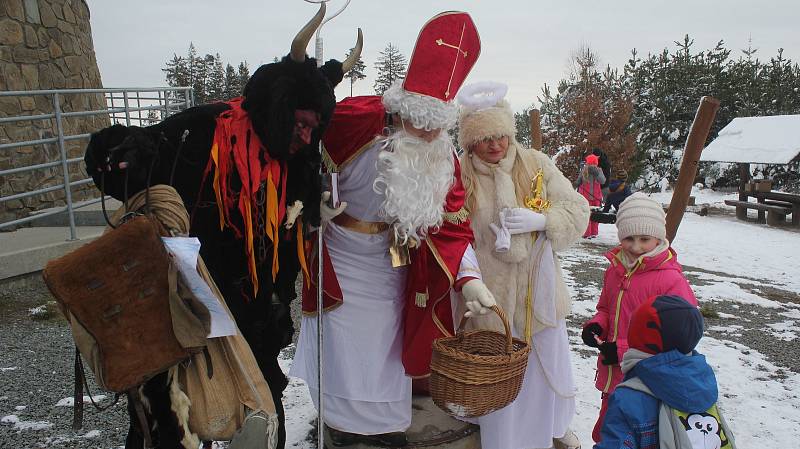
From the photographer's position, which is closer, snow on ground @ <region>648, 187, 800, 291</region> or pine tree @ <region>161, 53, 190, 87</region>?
snow on ground @ <region>648, 187, 800, 291</region>

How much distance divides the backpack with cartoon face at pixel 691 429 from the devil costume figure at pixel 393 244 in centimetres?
88

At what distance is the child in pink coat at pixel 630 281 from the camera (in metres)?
2.51

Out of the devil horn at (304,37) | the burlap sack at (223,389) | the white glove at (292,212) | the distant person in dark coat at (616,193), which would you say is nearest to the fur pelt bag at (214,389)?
the burlap sack at (223,389)

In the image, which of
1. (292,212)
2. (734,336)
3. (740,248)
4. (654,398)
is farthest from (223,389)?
(740,248)

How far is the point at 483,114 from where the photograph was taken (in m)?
2.92

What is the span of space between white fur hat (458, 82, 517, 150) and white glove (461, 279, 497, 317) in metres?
0.81

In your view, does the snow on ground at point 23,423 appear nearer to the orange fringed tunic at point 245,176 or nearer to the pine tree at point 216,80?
the orange fringed tunic at point 245,176

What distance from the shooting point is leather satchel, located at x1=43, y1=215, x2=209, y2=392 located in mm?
1536

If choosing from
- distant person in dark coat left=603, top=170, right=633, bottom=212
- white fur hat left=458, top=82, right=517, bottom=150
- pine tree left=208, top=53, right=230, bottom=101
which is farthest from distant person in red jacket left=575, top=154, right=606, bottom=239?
pine tree left=208, top=53, right=230, bottom=101

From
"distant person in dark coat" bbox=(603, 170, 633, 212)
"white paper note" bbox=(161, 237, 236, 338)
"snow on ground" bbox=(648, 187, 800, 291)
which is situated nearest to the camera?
"white paper note" bbox=(161, 237, 236, 338)

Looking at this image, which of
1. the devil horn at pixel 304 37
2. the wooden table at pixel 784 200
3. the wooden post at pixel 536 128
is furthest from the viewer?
the wooden table at pixel 784 200

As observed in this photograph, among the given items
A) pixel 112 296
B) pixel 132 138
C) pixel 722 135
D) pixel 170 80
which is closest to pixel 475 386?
pixel 112 296

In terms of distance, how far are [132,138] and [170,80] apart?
1539 inches

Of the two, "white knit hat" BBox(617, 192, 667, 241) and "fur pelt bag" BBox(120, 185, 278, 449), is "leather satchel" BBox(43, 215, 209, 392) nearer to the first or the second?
"fur pelt bag" BBox(120, 185, 278, 449)
